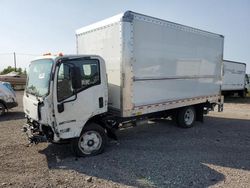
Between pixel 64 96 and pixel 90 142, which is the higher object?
pixel 64 96

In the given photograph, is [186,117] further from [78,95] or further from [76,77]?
[76,77]

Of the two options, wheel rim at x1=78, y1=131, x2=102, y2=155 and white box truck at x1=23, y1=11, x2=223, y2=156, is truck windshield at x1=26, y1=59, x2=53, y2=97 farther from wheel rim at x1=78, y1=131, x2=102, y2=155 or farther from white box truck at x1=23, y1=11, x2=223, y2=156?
wheel rim at x1=78, y1=131, x2=102, y2=155

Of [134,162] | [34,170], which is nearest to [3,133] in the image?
[34,170]

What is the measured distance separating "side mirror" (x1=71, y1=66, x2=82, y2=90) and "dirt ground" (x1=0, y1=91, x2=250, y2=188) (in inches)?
71.1

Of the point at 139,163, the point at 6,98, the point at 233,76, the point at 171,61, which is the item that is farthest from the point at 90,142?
the point at 233,76

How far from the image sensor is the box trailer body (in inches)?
247

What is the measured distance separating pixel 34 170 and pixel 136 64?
3.53 meters

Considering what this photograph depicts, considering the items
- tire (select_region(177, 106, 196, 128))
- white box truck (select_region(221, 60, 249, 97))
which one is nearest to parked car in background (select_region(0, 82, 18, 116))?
tire (select_region(177, 106, 196, 128))

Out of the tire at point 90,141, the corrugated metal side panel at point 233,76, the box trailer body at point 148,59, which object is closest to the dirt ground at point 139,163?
the tire at point 90,141

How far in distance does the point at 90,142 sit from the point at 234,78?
67.0 feet

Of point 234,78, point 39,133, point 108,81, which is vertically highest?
point 108,81

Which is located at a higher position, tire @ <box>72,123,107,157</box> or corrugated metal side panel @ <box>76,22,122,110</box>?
corrugated metal side panel @ <box>76,22,122,110</box>

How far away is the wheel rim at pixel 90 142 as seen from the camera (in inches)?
238

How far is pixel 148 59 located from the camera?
6891 millimetres
